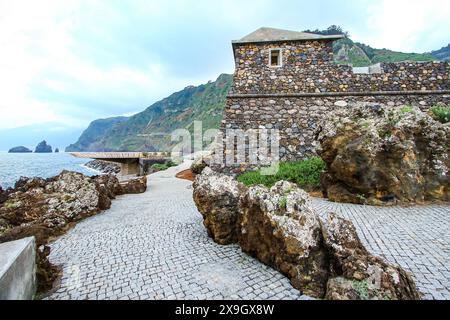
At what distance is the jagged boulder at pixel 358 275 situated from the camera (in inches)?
94.7

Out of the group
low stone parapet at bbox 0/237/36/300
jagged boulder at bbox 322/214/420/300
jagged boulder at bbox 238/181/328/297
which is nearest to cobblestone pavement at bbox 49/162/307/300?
jagged boulder at bbox 238/181/328/297

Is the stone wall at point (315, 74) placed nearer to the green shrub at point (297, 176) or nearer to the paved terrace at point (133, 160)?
the green shrub at point (297, 176)

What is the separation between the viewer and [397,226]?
14.8ft

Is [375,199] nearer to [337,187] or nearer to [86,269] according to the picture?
[337,187]

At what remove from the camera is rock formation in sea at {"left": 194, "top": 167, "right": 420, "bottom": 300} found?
2.50 meters

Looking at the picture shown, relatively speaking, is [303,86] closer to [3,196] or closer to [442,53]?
[3,196]

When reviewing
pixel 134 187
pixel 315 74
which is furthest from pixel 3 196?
pixel 315 74

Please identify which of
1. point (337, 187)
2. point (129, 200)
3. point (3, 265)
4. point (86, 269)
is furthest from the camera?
point (129, 200)

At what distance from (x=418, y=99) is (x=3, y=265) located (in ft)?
43.3

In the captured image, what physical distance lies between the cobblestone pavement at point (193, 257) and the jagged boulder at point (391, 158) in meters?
0.58

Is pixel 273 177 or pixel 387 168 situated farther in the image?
pixel 273 177

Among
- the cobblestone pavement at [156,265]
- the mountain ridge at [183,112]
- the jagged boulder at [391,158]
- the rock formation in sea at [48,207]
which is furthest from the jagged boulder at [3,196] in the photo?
the mountain ridge at [183,112]
